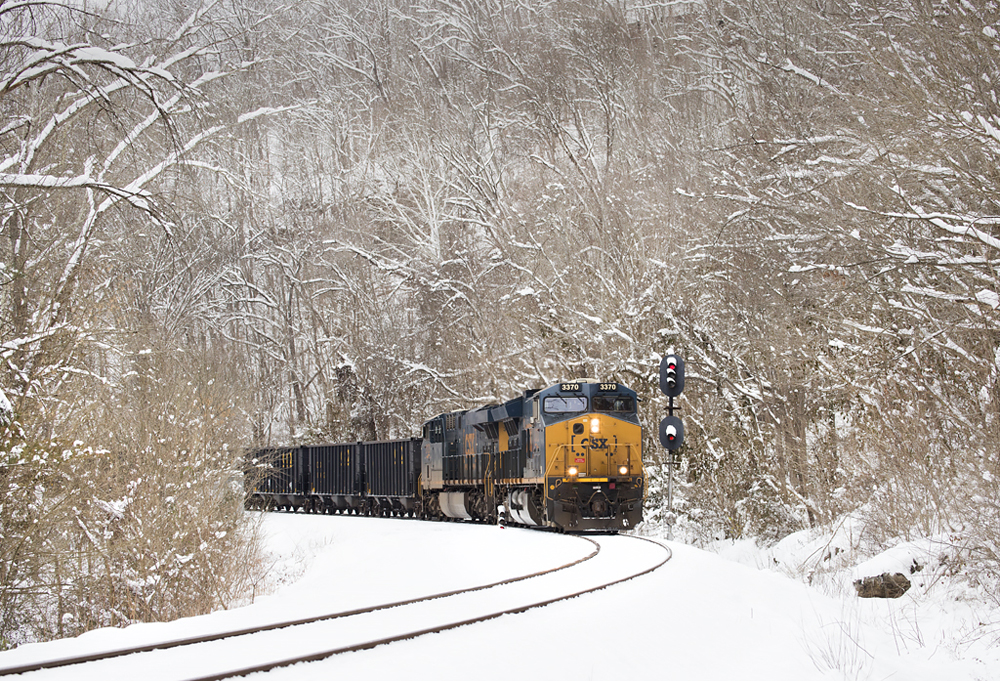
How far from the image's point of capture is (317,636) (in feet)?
31.1

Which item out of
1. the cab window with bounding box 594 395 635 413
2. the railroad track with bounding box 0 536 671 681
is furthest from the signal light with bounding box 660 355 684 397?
the railroad track with bounding box 0 536 671 681

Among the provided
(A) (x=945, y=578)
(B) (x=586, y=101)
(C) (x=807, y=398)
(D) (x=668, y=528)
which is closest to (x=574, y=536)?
(D) (x=668, y=528)

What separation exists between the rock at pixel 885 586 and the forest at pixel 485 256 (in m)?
1.14

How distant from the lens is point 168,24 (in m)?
30.0

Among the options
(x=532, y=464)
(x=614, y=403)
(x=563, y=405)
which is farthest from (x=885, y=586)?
(x=532, y=464)

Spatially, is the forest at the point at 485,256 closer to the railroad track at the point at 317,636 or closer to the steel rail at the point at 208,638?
the steel rail at the point at 208,638

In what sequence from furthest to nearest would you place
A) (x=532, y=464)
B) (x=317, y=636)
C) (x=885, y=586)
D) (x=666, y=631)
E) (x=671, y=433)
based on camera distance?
(x=532, y=464)
(x=671, y=433)
(x=885, y=586)
(x=666, y=631)
(x=317, y=636)

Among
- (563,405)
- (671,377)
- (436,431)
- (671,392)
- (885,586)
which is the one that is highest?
(671,377)

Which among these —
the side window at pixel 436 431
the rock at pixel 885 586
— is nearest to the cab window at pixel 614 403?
the side window at pixel 436 431

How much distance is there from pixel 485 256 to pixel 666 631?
3321 centimetres

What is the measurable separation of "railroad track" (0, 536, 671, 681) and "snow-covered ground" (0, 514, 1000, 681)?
0.22m

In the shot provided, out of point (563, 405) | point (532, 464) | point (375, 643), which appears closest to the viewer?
point (375, 643)

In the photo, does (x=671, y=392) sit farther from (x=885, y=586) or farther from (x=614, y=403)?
(x=885, y=586)

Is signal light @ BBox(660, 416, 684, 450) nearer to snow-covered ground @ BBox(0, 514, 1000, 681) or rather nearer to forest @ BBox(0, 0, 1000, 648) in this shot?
forest @ BBox(0, 0, 1000, 648)
